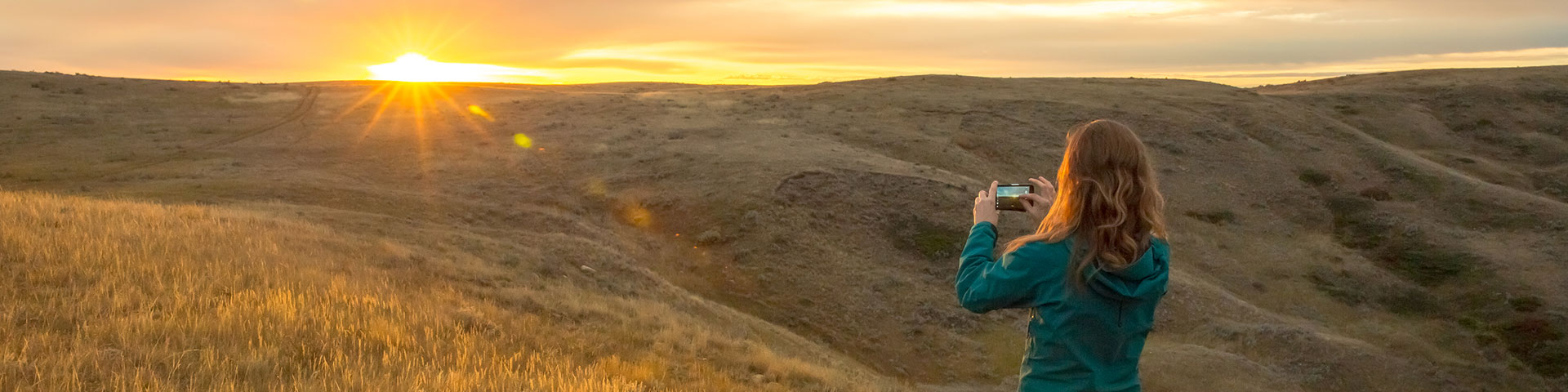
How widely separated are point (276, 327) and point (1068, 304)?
615 cm

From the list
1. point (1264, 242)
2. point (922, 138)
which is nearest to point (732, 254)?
point (922, 138)

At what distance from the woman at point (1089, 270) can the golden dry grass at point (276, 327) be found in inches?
154

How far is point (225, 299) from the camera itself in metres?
7.47

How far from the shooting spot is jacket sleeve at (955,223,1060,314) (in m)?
3.11

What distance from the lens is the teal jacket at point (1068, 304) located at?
3.11 m

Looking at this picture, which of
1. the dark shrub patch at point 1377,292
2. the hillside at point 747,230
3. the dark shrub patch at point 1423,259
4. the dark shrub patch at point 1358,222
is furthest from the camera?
the dark shrub patch at point 1358,222

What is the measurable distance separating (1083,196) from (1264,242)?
27.4 m

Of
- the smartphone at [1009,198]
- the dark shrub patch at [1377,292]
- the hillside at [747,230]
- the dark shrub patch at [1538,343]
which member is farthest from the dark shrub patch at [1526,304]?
the smartphone at [1009,198]

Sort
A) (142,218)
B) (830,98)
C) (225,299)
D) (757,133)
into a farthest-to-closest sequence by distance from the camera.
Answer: (830,98), (757,133), (142,218), (225,299)

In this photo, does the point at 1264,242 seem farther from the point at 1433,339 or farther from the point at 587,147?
the point at 587,147

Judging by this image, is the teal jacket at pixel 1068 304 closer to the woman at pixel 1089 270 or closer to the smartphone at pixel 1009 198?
the woman at pixel 1089 270

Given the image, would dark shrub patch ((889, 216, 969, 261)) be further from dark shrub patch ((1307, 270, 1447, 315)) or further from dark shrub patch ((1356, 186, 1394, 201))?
dark shrub patch ((1356, 186, 1394, 201))

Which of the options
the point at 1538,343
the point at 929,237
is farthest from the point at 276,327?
A: the point at 1538,343

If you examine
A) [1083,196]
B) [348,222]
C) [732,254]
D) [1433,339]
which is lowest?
[1433,339]
